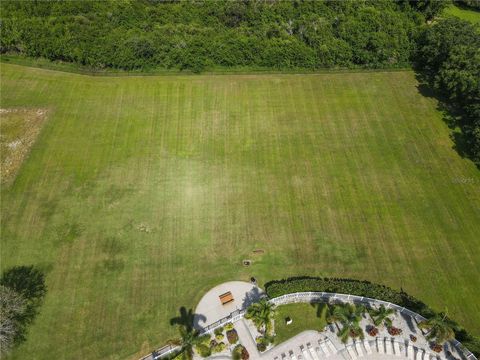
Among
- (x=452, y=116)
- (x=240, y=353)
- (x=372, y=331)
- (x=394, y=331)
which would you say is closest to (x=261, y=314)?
(x=240, y=353)

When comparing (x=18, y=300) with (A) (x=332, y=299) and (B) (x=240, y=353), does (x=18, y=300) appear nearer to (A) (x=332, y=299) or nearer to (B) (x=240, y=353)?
(B) (x=240, y=353)

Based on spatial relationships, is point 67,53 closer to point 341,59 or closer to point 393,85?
point 341,59

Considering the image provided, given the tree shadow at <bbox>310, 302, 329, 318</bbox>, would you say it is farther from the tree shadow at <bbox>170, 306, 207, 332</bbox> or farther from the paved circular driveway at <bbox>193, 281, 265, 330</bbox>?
the tree shadow at <bbox>170, 306, 207, 332</bbox>

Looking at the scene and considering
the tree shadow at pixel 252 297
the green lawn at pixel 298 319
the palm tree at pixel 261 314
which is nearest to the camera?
the palm tree at pixel 261 314

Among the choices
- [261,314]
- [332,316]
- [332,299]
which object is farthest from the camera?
[332,299]

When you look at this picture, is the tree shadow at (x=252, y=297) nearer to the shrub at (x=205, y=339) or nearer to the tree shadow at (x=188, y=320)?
the tree shadow at (x=188, y=320)

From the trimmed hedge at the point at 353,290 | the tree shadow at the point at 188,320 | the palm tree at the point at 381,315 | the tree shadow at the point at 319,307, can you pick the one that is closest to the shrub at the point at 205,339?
the tree shadow at the point at 188,320
